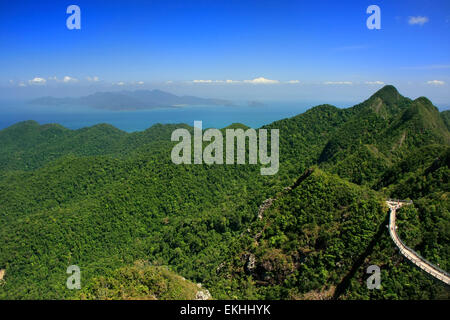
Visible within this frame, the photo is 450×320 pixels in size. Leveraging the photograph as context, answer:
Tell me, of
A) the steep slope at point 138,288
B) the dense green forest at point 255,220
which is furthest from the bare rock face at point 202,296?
Result: the dense green forest at point 255,220

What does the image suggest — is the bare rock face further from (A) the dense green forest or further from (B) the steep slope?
(A) the dense green forest

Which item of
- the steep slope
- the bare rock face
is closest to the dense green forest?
the steep slope

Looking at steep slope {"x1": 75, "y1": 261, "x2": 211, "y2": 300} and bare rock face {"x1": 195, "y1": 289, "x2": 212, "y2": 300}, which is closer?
steep slope {"x1": 75, "y1": 261, "x2": 211, "y2": 300}

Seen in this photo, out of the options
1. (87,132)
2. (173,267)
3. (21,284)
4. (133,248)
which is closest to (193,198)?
(133,248)

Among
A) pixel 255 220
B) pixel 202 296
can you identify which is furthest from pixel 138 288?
pixel 255 220

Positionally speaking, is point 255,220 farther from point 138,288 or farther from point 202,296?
point 138,288

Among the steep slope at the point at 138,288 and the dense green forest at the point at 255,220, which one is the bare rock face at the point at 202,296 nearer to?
the steep slope at the point at 138,288
